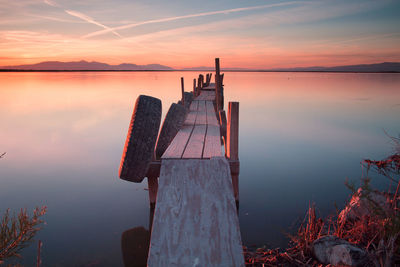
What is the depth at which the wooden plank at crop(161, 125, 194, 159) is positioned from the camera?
4272 mm

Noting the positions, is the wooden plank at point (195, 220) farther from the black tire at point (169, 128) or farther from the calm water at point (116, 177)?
the calm water at point (116, 177)

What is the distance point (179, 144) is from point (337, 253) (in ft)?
10.2

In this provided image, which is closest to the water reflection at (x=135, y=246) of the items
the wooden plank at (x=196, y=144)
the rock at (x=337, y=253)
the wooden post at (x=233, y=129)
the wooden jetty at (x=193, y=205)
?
the wooden jetty at (x=193, y=205)

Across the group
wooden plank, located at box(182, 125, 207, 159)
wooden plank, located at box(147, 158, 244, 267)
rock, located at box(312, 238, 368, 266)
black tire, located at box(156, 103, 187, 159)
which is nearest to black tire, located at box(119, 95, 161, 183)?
wooden plank, located at box(147, 158, 244, 267)

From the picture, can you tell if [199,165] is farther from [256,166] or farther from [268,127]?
[268,127]

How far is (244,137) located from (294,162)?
16.2ft

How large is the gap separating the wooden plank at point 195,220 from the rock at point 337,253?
44.8 inches

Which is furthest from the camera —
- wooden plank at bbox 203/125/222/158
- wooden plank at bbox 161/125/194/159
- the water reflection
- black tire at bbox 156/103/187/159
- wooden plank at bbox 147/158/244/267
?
black tire at bbox 156/103/187/159

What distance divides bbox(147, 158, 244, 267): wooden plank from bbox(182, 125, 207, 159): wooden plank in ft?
1.58

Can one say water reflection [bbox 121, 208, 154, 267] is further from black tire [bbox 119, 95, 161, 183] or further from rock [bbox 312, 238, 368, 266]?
rock [bbox 312, 238, 368, 266]

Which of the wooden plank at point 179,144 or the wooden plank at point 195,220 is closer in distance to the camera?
the wooden plank at point 195,220

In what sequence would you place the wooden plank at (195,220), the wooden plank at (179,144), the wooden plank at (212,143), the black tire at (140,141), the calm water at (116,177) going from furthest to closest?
1. the calm water at (116,177)
2. the wooden plank at (212,143)
3. the wooden plank at (179,144)
4. the black tire at (140,141)
5. the wooden plank at (195,220)

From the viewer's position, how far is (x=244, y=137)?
49.5ft

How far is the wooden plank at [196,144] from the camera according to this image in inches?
169
